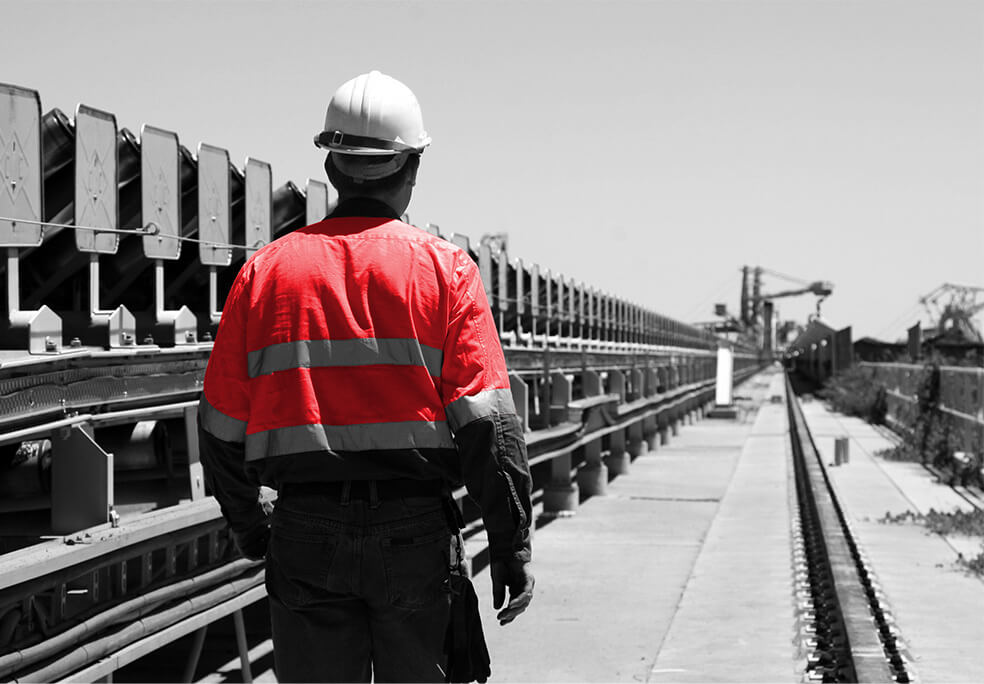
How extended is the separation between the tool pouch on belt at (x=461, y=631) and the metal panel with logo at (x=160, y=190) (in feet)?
10.1

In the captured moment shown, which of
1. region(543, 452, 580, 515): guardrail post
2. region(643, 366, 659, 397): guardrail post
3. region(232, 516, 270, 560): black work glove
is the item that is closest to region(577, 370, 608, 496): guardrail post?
region(543, 452, 580, 515): guardrail post

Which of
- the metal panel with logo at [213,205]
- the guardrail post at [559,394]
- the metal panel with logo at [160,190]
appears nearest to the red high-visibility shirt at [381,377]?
the metal panel with logo at [160,190]

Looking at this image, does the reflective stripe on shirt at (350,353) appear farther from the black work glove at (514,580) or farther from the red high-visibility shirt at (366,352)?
the black work glove at (514,580)

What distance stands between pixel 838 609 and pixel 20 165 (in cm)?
566

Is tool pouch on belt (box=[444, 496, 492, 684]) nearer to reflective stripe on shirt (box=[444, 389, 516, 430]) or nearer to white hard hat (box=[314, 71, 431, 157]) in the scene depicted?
reflective stripe on shirt (box=[444, 389, 516, 430])

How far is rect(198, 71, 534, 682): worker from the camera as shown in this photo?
10.2 feet

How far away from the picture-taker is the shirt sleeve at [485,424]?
308 centimetres

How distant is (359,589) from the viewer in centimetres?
307

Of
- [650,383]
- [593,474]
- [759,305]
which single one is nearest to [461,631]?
[593,474]

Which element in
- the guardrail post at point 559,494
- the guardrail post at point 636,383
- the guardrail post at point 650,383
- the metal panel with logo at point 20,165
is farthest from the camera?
the guardrail post at point 650,383

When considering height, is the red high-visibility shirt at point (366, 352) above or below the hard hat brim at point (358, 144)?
below

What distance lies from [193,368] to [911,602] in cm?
537

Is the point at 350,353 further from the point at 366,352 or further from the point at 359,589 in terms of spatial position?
the point at 359,589

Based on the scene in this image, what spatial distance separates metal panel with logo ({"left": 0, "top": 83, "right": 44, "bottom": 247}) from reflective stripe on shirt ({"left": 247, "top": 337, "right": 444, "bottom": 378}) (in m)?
2.24
